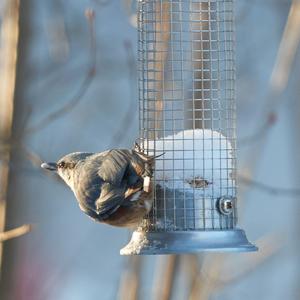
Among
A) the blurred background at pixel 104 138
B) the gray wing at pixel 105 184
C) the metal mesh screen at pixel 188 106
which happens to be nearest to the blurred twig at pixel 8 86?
the blurred background at pixel 104 138

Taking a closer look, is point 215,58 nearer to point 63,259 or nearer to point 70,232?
point 63,259

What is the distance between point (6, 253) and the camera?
5.02 m

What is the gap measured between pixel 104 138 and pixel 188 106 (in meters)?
2.85

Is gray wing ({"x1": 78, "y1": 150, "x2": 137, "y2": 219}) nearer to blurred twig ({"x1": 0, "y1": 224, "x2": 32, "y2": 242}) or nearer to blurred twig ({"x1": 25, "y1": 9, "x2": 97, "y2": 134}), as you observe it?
Answer: blurred twig ({"x1": 0, "y1": 224, "x2": 32, "y2": 242})

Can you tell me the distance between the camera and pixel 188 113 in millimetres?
4293

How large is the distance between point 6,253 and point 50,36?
171 centimetres

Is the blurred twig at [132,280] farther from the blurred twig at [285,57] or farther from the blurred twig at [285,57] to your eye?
the blurred twig at [285,57]

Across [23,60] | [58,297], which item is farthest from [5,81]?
[58,297]

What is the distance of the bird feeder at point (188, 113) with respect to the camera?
3.95m

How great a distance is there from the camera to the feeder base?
3.64m

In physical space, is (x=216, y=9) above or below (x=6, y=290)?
above

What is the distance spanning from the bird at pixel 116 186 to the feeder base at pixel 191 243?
0.13 meters

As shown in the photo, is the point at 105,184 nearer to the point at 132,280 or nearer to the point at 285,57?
the point at 132,280

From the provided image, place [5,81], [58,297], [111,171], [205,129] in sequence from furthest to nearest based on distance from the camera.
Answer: [58,297], [5,81], [205,129], [111,171]
